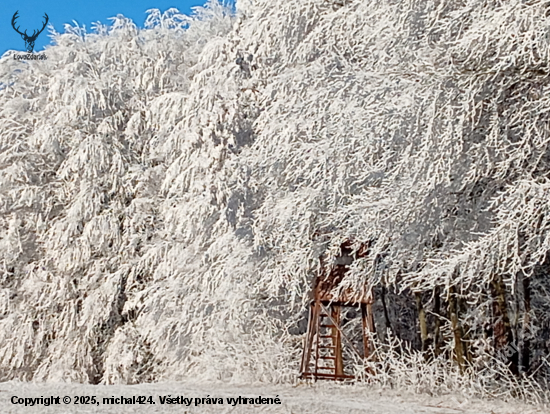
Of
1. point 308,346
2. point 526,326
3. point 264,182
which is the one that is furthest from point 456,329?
point 264,182

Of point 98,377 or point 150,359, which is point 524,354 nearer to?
point 150,359

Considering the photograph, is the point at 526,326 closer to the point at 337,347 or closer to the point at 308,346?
the point at 337,347

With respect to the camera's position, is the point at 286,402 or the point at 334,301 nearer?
the point at 286,402

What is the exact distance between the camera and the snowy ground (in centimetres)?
680

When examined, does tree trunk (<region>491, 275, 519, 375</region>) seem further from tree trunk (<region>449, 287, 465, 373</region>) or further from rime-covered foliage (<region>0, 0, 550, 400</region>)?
tree trunk (<region>449, 287, 465, 373</region>)

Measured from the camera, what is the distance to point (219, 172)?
42.9ft

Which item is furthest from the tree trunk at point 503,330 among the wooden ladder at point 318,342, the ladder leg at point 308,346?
the ladder leg at point 308,346

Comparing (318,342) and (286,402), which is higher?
(318,342)

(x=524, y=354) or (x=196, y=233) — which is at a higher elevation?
(x=196, y=233)

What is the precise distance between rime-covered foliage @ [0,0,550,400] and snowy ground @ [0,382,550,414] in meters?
1.37

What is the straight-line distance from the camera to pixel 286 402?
752 centimetres

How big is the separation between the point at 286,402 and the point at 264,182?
195 inches

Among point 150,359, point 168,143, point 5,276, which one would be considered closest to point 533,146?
point 168,143

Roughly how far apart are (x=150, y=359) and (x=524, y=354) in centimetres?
774
